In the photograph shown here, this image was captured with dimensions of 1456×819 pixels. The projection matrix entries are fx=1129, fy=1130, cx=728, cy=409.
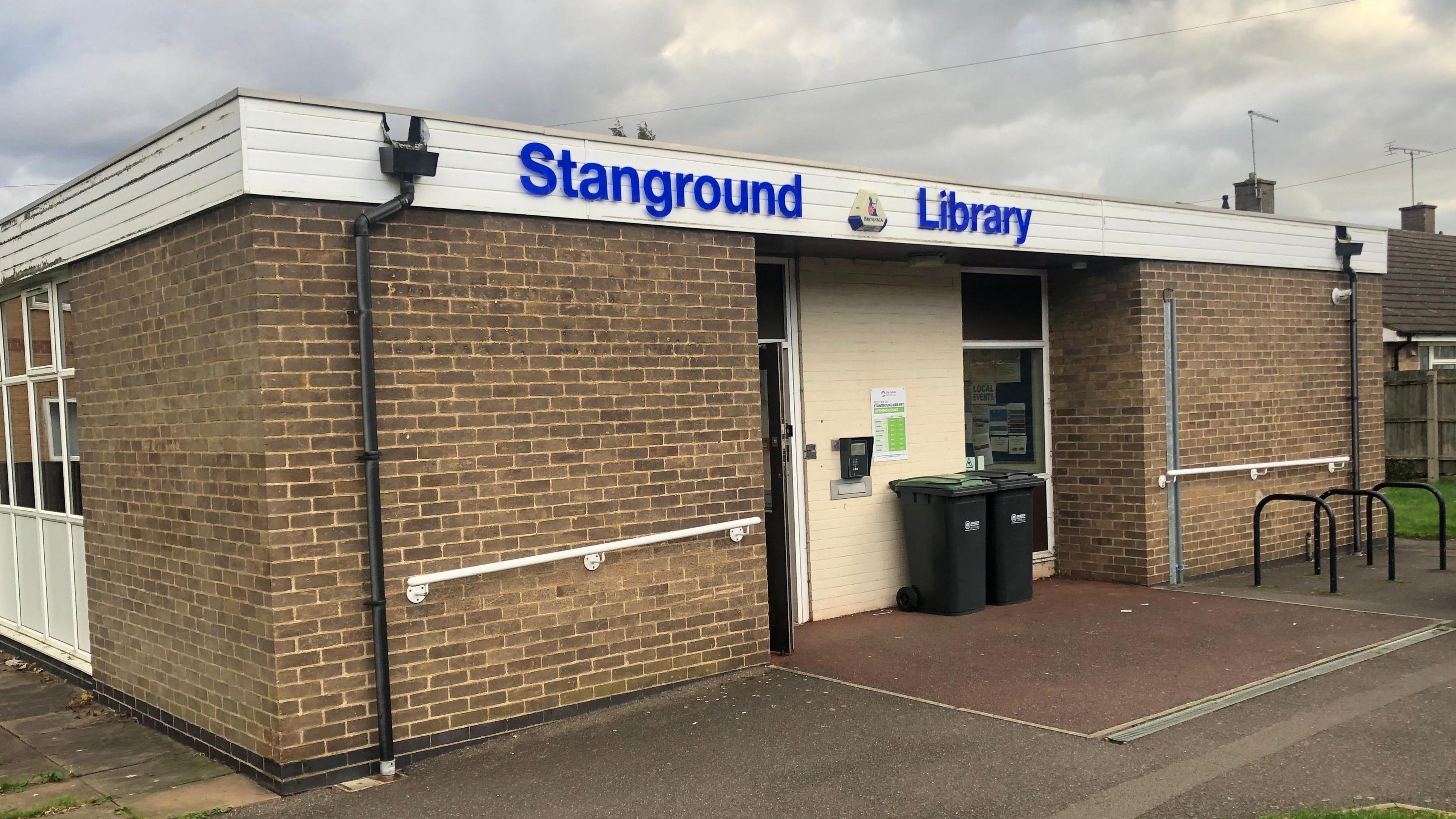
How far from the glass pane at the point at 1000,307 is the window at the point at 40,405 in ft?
24.2

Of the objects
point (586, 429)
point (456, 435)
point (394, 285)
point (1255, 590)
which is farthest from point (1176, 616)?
point (394, 285)

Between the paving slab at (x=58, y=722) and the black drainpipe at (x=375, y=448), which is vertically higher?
the black drainpipe at (x=375, y=448)

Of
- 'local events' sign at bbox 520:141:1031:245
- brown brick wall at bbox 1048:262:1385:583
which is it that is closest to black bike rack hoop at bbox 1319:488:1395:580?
brown brick wall at bbox 1048:262:1385:583

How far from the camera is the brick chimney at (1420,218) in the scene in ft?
101

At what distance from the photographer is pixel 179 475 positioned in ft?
21.3

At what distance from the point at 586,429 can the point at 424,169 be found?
182 centimetres

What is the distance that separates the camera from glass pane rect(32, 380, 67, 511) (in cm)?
839

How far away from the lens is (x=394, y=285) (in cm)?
611

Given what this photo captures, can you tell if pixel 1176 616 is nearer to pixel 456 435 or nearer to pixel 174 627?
pixel 456 435

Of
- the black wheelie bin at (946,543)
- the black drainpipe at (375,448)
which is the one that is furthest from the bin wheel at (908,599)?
the black drainpipe at (375,448)

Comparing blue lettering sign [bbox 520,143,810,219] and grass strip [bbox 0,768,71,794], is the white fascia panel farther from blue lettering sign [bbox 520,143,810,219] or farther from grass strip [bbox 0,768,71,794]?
grass strip [bbox 0,768,71,794]

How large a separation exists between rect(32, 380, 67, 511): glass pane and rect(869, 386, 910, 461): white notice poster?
6315 millimetres

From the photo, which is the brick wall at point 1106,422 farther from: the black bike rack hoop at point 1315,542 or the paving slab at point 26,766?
the paving slab at point 26,766

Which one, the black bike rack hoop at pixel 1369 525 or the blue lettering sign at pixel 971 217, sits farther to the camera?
the black bike rack hoop at pixel 1369 525
